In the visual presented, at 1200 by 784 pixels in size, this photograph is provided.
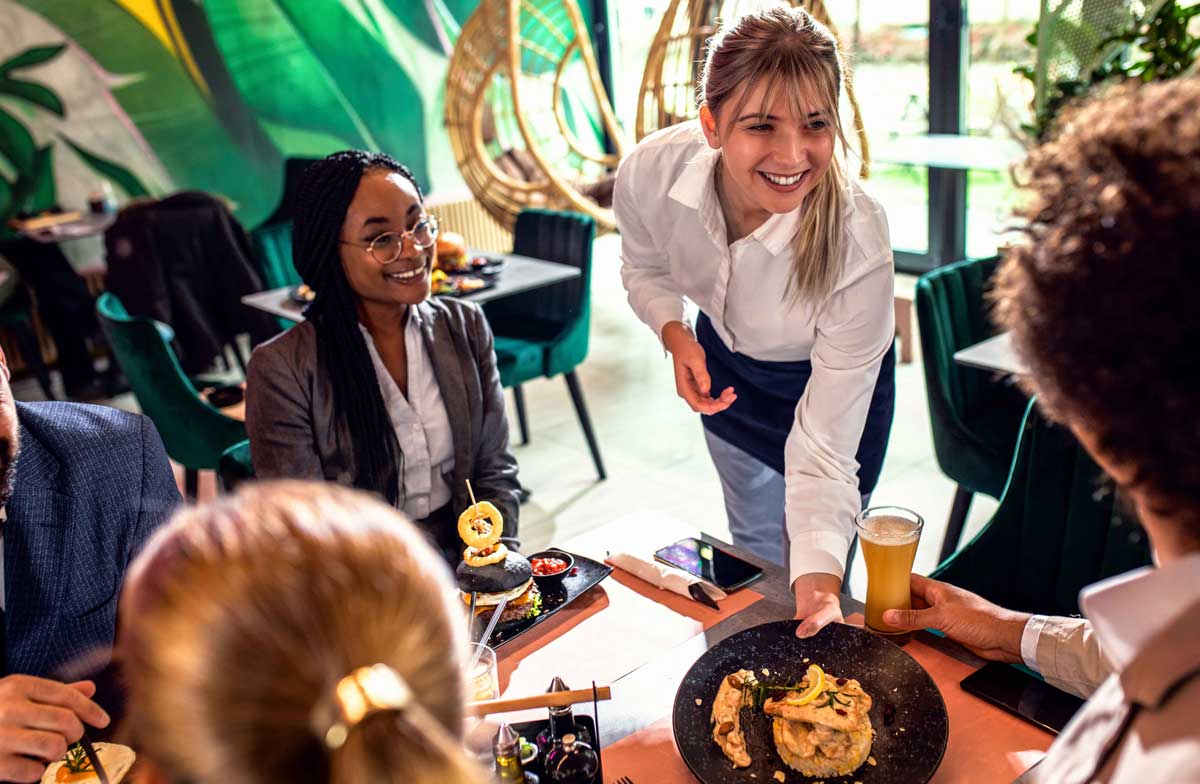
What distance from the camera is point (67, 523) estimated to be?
138 centimetres

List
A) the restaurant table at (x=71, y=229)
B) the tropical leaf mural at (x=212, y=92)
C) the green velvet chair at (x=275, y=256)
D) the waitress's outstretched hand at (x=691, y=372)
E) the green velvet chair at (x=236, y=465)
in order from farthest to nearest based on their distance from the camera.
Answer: the tropical leaf mural at (x=212, y=92)
the restaurant table at (x=71, y=229)
the green velvet chair at (x=275, y=256)
the green velvet chair at (x=236, y=465)
the waitress's outstretched hand at (x=691, y=372)

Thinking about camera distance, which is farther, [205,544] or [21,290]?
[21,290]

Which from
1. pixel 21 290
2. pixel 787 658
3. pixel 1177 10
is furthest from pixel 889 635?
pixel 21 290

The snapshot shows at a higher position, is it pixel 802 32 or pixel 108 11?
pixel 108 11

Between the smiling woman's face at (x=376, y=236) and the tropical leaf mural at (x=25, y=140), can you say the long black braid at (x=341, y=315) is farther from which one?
the tropical leaf mural at (x=25, y=140)

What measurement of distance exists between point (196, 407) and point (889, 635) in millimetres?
2331

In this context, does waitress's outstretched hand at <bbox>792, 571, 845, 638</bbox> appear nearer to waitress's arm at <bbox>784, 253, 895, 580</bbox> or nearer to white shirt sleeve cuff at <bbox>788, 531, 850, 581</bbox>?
white shirt sleeve cuff at <bbox>788, 531, 850, 581</bbox>

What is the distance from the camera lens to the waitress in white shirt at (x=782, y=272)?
148 cm

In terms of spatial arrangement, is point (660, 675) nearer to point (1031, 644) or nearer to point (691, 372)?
point (1031, 644)

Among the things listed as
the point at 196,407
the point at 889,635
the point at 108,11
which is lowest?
the point at 196,407

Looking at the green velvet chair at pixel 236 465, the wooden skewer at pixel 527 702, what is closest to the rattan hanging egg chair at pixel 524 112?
the green velvet chair at pixel 236 465

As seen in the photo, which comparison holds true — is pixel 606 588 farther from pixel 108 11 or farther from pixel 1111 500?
pixel 108 11

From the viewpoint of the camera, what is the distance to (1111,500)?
57.5 inches

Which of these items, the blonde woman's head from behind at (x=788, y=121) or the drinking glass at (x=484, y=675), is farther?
the blonde woman's head from behind at (x=788, y=121)
